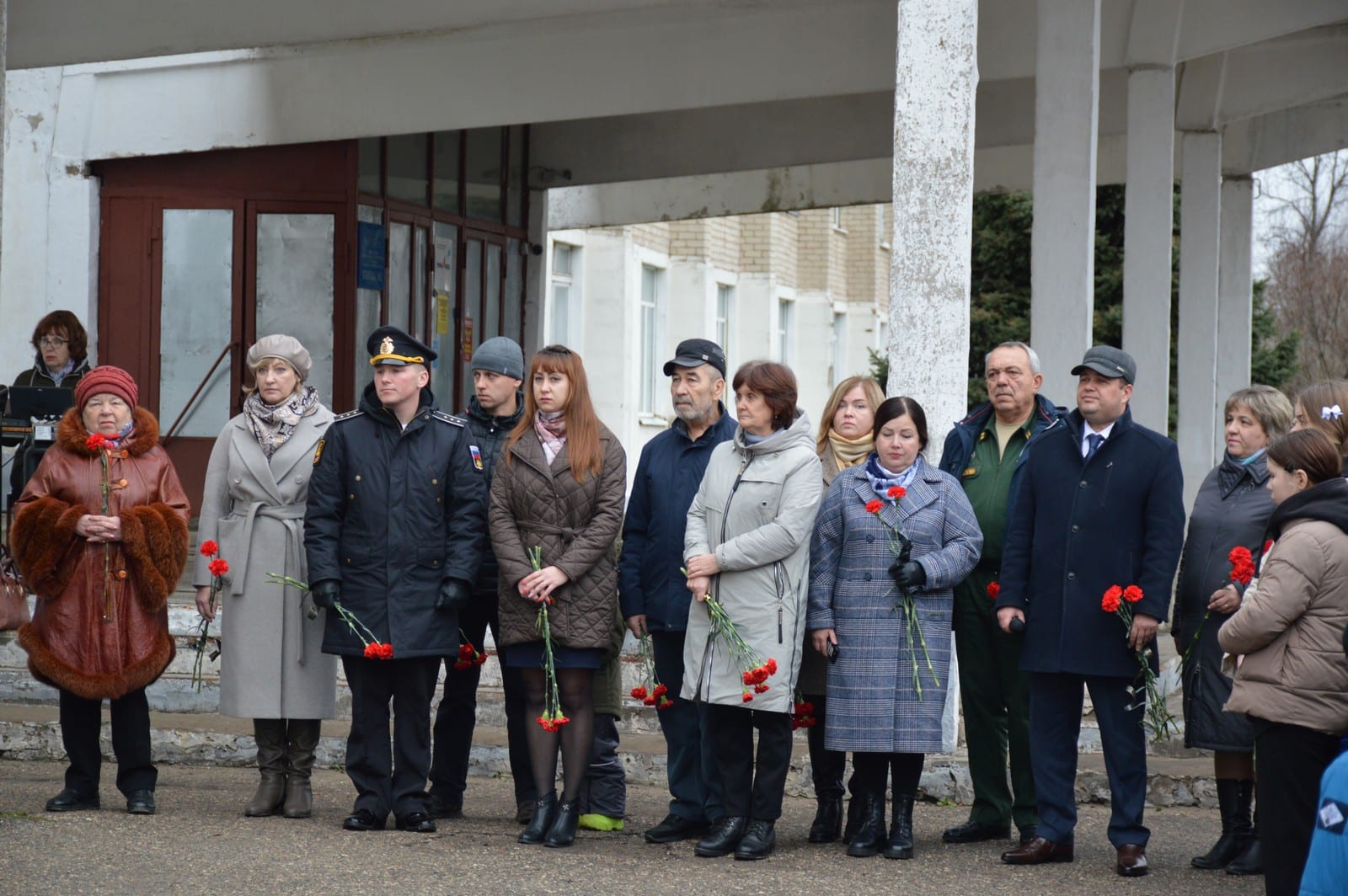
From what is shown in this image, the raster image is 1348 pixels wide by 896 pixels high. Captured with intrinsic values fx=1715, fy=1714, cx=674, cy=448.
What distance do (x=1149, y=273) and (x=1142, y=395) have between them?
3.12 ft

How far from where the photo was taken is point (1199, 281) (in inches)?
615

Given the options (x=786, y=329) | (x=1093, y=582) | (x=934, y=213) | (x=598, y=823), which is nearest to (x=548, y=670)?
(x=598, y=823)

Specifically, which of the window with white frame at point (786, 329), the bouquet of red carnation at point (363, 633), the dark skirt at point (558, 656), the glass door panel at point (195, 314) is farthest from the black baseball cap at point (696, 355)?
the window with white frame at point (786, 329)

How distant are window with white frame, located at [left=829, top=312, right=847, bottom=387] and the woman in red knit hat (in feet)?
91.0

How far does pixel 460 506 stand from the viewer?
6734 millimetres

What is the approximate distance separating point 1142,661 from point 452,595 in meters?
2.58

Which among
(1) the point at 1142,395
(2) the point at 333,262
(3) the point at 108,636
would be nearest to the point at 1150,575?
(3) the point at 108,636

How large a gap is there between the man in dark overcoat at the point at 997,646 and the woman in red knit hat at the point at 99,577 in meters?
3.19

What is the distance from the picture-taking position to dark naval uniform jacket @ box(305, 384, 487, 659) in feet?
21.7

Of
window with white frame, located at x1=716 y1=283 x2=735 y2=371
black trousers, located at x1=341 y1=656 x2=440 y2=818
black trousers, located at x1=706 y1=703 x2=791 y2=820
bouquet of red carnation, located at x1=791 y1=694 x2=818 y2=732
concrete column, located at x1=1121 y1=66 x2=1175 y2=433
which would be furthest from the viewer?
window with white frame, located at x1=716 y1=283 x2=735 y2=371

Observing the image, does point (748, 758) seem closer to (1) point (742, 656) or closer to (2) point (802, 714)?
(2) point (802, 714)

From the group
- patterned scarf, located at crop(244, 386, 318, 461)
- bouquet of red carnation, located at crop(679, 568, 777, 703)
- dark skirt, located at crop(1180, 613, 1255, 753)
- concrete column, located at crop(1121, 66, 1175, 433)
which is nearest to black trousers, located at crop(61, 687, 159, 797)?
patterned scarf, located at crop(244, 386, 318, 461)

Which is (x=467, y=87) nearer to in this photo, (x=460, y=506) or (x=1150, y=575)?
(x=460, y=506)

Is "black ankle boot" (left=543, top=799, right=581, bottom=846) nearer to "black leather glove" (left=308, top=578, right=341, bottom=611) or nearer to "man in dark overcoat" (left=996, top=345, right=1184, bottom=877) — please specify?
"black leather glove" (left=308, top=578, right=341, bottom=611)
